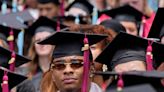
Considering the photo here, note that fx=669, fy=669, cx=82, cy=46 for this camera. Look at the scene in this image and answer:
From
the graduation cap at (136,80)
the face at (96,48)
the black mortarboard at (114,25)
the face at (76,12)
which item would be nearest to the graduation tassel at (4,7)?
the face at (76,12)

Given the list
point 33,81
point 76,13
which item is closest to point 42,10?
point 76,13

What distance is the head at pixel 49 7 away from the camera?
9219mm

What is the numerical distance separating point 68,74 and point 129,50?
0.60m

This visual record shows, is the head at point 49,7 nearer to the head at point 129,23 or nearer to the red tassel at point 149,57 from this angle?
the head at point 129,23

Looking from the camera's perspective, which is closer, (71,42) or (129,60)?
(129,60)

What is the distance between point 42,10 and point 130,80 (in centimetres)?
495

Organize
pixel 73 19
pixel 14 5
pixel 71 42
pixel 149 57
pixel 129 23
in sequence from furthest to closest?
pixel 14 5 → pixel 73 19 → pixel 129 23 → pixel 71 42 → pixel 149 57

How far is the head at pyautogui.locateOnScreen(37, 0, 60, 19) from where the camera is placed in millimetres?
9219

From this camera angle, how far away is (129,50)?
19.1 feet

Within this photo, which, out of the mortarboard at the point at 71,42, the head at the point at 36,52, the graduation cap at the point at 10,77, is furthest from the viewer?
the head at the point at 36,52

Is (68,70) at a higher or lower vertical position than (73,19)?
higher

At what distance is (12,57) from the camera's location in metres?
6.42

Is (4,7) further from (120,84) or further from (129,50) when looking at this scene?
(120,84)

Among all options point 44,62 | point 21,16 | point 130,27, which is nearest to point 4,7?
point 21,16
